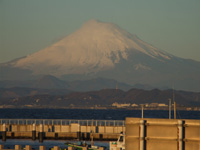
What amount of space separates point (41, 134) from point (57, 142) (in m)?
6.54

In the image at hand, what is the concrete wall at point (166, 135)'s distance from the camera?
13664 mm

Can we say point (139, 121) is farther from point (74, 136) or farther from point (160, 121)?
point (74, 136)

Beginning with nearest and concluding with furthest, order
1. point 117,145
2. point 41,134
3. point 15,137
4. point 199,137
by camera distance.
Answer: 1. point 199,137
2. point 117,145
3. point 41,134
4. point 15,137

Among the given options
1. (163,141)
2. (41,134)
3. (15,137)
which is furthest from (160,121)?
(15,137)

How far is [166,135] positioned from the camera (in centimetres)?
1375

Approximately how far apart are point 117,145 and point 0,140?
35898 mm

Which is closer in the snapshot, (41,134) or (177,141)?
(177,141)

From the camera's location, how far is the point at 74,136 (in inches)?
2972

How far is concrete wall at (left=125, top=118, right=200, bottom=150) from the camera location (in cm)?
1366

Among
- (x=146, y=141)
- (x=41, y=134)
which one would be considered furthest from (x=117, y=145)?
(x=146, y=141)

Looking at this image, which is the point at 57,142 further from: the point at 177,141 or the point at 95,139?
the point at 177,141

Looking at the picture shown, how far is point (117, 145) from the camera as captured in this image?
45969mm

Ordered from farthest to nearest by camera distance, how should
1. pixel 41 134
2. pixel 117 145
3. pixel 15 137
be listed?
pixel 15 137
pixel 41 134
pixel 117 145

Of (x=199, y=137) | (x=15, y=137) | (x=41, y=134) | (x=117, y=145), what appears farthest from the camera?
(x=15, y=137)
